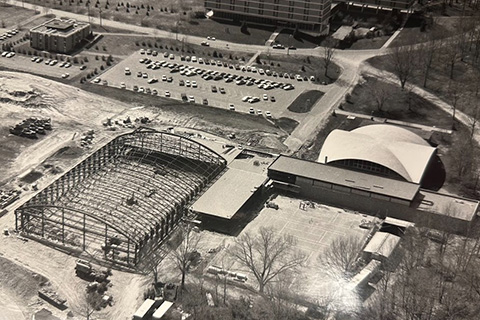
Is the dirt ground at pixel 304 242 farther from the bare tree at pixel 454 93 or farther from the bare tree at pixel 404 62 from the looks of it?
the bare tree at pixel 404 62

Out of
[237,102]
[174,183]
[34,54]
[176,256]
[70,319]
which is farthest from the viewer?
[34,54]

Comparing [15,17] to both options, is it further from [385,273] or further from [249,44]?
[385,273]

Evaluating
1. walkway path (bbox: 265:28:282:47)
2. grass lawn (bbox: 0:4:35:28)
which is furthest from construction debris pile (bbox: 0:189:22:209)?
walkway path (bbox: 265:28:282:47)

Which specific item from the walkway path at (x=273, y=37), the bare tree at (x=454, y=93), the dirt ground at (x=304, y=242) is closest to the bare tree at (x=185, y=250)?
the dirt ground at (x=304, y=242)

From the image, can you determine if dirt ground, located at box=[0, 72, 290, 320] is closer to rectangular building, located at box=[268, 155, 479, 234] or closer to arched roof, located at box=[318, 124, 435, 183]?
arched roof, located at box=[318, 124, 435, 183]

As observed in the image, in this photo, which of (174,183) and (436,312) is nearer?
(436,312)

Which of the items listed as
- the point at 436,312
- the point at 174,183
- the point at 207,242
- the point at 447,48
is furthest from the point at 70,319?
the point at 447,48

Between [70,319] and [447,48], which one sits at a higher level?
[447,48]

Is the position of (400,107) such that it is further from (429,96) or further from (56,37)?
(56,37)
